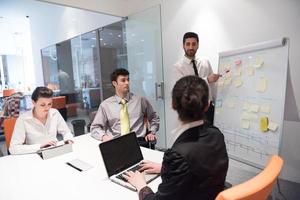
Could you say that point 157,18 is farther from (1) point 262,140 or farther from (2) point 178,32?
(1) point 262,140

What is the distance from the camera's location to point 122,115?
88.6 inches

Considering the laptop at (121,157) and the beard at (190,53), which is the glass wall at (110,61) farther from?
the laptop at (121,157)

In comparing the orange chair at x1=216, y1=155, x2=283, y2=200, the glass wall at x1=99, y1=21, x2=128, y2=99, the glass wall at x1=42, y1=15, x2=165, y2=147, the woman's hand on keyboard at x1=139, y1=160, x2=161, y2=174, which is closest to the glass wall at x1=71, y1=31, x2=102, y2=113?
the glass wall at x1=42, y1=15, x2=165, y2=147

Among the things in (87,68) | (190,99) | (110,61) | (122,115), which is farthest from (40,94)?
(87,68)

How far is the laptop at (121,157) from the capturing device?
53.4 inches

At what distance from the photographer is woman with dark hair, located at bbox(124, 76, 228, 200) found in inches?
35.7

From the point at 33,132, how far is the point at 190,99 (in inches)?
66.5

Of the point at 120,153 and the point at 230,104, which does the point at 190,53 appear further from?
the point at 120,153

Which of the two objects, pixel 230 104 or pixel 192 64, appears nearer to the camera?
pixel 230 104

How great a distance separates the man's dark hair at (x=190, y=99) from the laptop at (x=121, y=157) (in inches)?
21.0

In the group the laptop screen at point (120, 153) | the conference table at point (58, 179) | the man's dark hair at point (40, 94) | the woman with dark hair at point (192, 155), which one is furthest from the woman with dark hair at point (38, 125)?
the woman with dark hair at point (192, 155)

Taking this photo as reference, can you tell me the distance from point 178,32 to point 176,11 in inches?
12.2

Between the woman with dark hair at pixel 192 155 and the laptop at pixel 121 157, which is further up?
the woman with dark hair at pixel 192 155

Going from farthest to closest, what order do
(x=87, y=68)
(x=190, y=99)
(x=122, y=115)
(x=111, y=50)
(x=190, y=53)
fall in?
(x=87, y=68) < (x=111, y=50) < (x=190, y=53) < (x=122, y=115) < (x=190, y=99)
